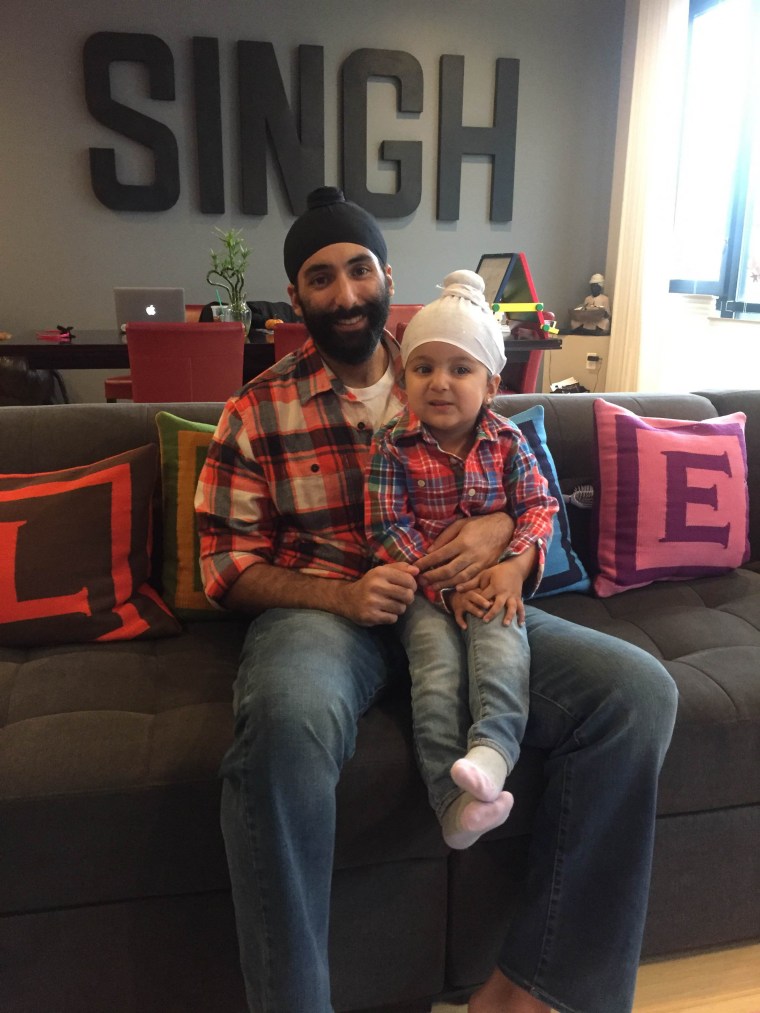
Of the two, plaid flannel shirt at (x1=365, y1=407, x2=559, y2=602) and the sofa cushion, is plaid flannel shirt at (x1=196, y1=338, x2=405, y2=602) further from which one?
the sofa cushion

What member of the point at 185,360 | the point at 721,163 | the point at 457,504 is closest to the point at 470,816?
the point at 457,504

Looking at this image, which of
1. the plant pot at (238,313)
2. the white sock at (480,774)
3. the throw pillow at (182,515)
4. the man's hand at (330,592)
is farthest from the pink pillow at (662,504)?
the plant pot at (238,313)

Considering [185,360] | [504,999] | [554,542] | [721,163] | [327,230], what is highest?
[721,163]

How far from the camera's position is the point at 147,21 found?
4109mm

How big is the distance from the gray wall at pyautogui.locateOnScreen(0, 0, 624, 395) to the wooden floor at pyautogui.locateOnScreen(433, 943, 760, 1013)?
4084 mm

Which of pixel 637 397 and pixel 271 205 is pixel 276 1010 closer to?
pixel 637 397

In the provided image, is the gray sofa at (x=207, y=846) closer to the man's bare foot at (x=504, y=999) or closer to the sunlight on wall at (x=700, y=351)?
the man's bare foot at (x=504, y=999)

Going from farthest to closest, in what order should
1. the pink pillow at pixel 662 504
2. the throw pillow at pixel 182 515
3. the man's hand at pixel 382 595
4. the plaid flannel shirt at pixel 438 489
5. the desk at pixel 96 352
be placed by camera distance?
the desk at pixel 96 352 → the pink pillow at pixel 662 504 → the throw pillow at pixel 182 515 → the plaid flannel shirt at pixel 438 489 → the man's hand at pixel 382 595

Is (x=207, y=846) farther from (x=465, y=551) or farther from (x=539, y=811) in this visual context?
(x=465, y=551)

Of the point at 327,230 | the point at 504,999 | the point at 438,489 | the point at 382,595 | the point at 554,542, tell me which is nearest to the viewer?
the point at 504,999

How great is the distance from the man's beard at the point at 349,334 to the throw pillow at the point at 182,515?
332 millimetres

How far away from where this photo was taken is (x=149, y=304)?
3490 mm

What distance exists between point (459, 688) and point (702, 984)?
2.32 ft

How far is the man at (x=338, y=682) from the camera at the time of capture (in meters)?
0.96
